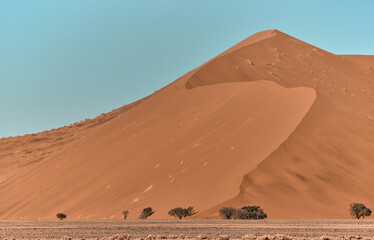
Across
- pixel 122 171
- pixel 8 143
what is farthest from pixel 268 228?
pixel 8 143

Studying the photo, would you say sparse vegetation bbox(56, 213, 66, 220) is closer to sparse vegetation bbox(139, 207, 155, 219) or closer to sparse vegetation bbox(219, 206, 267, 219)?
sparse vegetation bbox(139, 207, 155, 219)

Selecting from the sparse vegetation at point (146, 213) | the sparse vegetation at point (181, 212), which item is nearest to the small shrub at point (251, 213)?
the sparse vegetation at point (181, 212)

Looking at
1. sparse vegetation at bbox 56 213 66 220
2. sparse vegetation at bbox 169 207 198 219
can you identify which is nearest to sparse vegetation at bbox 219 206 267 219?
sparse vegetation at bbox 169 207 198 219

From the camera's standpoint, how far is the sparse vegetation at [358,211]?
111 ft

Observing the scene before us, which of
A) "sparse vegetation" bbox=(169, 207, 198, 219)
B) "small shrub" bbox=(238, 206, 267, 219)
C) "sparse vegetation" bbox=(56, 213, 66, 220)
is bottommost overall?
"small shrub" bbox=(238, 206, 267, 219)

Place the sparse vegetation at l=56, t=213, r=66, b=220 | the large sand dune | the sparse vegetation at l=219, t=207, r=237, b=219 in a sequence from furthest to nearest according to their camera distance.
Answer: the sparse vegetation at l=56, t=213, r=66, b=220
the large sand dune
the sparse vegetation at l=219, t=207, r=237, b=219

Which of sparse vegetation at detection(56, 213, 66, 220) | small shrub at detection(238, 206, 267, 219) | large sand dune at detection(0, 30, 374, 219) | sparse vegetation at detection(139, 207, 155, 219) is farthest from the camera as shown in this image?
sparse vegetation at detection(56, 213, 66, 220)

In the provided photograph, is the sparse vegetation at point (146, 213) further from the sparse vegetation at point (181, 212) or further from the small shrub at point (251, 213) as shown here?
the small shrub at point (251, 213)

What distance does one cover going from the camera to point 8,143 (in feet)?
327

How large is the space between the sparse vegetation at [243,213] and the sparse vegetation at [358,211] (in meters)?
5.07

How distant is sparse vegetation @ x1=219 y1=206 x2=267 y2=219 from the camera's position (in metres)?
32.1

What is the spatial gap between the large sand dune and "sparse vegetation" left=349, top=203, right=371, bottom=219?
3.65ft

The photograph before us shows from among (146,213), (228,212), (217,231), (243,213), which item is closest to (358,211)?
(243,213)

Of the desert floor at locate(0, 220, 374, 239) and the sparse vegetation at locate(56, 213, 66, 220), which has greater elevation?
the sparse vegetation at locate(56, 213, 66, 220)
